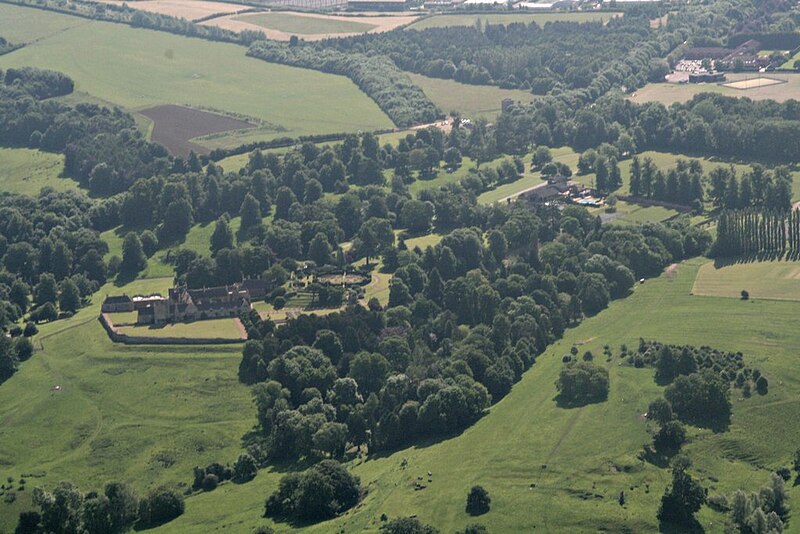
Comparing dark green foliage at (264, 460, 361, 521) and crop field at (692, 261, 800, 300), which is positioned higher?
crop field at (692, 261, 800, 300)

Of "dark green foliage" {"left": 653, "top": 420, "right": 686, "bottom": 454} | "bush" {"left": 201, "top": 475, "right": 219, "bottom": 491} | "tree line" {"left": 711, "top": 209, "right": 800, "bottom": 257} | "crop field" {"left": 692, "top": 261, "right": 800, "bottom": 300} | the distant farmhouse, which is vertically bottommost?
"bush" {"left": 201, "top": 475, "right": 219, "bottom": 491}

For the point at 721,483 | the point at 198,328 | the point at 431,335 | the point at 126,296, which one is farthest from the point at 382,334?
the point at 721,483

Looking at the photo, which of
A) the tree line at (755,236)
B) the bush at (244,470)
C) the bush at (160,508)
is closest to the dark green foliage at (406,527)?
the bush at (244,470)

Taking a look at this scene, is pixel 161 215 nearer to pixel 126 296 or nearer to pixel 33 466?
pixel 126 296

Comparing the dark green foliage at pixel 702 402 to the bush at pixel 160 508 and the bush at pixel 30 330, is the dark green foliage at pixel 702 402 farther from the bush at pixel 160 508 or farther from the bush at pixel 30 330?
the bush at pixel 30 330

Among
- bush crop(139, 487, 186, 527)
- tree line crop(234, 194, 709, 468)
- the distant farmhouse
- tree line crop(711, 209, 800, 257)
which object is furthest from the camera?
tree line crop(711, 209, 800, 257)

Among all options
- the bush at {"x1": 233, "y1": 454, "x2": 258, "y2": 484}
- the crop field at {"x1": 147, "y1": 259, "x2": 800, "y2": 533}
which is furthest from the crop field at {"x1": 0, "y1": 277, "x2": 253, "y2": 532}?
the crop field at {"x1": 147, "y1": 259, "x2": 800, "y2": 533}

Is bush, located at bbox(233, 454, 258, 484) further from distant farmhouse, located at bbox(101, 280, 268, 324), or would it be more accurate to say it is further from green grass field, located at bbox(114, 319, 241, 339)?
distant farmhouse, located at bbox(101, 280, 268, 324)
